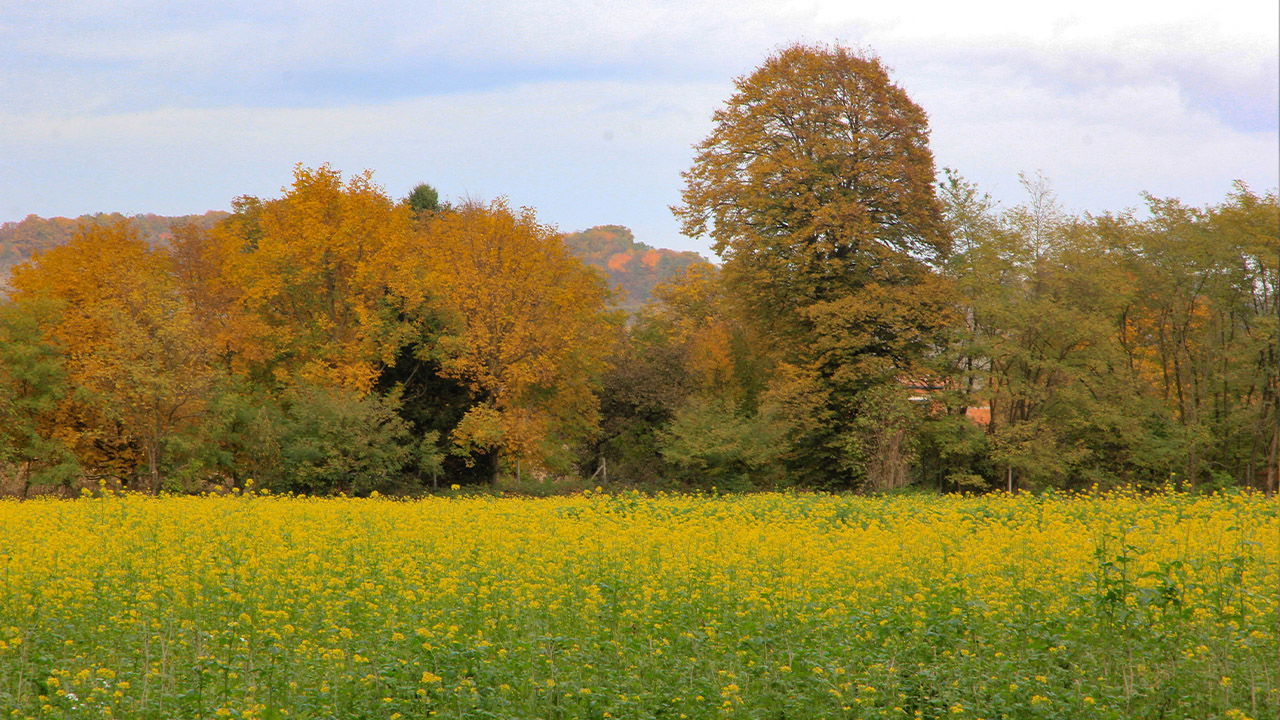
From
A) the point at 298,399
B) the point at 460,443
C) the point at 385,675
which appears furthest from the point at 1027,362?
the point at 385,675

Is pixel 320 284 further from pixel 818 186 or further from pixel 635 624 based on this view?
pixel 635 624

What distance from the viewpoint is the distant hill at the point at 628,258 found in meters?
93.0

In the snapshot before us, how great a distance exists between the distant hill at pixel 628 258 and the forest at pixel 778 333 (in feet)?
193

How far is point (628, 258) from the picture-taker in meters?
96.6

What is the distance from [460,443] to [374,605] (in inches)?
849

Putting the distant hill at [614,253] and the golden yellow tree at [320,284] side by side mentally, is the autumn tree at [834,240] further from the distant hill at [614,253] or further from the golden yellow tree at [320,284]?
the distant hill at [614,253]

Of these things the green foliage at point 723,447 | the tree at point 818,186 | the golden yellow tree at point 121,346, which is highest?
the tree at point 818,186

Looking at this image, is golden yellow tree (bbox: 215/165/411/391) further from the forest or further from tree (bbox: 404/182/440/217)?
tree (bbox: 404/182/440/217)

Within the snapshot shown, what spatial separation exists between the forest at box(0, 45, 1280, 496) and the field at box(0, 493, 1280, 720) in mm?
16884

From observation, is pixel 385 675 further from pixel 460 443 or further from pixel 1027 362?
pixel 1027 362

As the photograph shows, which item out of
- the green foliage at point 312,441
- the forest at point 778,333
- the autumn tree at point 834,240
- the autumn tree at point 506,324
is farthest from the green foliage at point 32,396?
the autumn tree at point 834,240

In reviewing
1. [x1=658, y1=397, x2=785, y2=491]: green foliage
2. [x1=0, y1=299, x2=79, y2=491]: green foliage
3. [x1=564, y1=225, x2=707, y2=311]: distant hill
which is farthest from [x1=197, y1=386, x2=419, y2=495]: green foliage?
[x1=564, y1=225, x2=707, y2=311]: distant hill

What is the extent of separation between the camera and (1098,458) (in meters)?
30.8

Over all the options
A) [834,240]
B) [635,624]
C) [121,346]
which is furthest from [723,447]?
[635,624]
